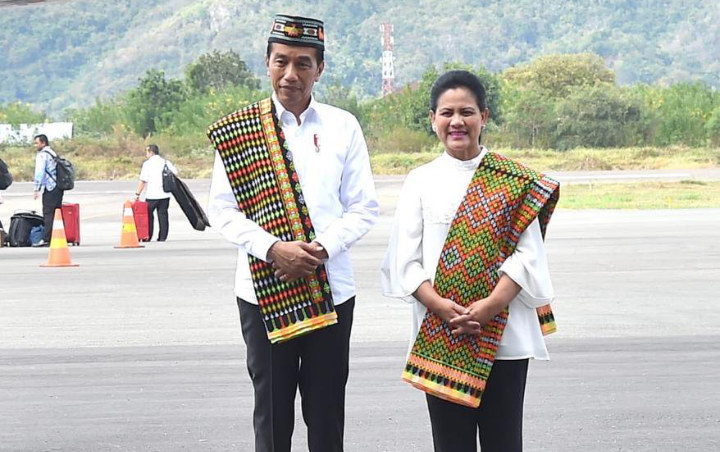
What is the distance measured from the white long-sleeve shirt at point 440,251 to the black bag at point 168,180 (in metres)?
18.8

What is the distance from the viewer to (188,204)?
23.5 metres

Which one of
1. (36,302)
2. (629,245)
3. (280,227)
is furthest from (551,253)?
(280,227)

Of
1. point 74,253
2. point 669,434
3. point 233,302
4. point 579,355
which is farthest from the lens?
point 74,253

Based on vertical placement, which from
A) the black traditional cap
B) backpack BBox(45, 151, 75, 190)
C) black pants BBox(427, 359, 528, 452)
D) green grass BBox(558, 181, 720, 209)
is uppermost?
the black traditional cap

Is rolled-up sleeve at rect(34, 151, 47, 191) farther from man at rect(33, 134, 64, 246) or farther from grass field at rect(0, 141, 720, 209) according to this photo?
grass field at rect(0, 141, 720, 209)

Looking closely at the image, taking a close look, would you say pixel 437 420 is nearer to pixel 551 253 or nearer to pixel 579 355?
pixel 579 355

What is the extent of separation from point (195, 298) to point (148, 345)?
11.1 feet

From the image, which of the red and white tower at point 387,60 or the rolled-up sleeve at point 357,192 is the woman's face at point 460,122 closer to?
the rolled-up sleeve at point 357,192

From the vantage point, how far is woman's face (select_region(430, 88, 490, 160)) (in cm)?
483

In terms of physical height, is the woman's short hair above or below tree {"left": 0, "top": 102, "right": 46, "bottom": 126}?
above

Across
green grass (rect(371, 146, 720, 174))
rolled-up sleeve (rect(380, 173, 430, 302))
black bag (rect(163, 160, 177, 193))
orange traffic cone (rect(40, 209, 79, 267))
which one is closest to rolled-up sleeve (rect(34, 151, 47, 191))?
black bag (rect(163, 160, 177, 193))

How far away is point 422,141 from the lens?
255ft

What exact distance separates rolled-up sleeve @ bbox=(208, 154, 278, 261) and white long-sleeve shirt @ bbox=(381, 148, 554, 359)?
1.64 feet

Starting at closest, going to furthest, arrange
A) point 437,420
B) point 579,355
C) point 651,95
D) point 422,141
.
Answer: point 437,420 → point 579,355 → point 422,141 → point 651,95
